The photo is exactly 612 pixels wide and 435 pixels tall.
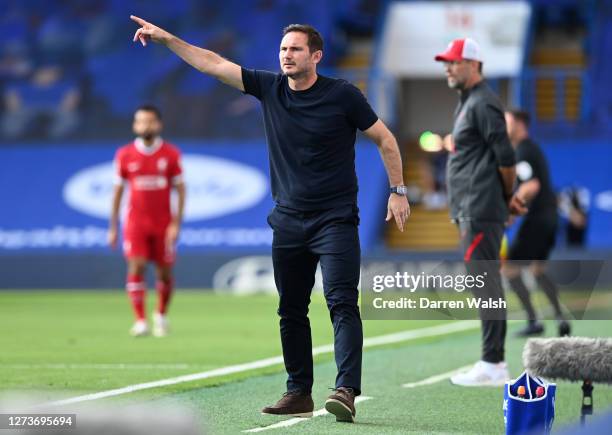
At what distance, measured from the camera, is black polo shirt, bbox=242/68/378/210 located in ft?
22.8

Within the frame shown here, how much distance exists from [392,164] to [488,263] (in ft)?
6.79

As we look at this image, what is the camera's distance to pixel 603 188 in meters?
24.9

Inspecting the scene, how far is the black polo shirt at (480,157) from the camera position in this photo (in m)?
8.91

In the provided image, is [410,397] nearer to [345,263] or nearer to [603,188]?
[345,263]

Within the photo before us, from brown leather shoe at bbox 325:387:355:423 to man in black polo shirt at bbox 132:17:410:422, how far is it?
0.60 ft

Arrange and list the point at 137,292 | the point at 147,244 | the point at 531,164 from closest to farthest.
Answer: the point at 531,164 < the point at 137,292 < the point at 147,244

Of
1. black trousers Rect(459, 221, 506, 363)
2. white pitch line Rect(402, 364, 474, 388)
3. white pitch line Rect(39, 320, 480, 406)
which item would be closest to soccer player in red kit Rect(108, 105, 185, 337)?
white pitch line Rect(39, 320, 480, 406)

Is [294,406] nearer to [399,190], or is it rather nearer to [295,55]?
[399,190]

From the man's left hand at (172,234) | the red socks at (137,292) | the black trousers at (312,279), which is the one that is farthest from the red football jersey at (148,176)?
the black trousers at (312,279)

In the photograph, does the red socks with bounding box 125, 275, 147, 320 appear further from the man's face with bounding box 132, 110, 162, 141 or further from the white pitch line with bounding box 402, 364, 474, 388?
the white pitch line with bounding box 402, 364, 474, 388

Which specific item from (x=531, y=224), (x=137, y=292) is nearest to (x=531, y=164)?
(x=531, y=224)

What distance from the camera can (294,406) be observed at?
6992 millimetres

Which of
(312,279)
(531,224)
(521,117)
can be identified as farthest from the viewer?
(531,224)

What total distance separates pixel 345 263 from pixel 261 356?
4450 millimetres
